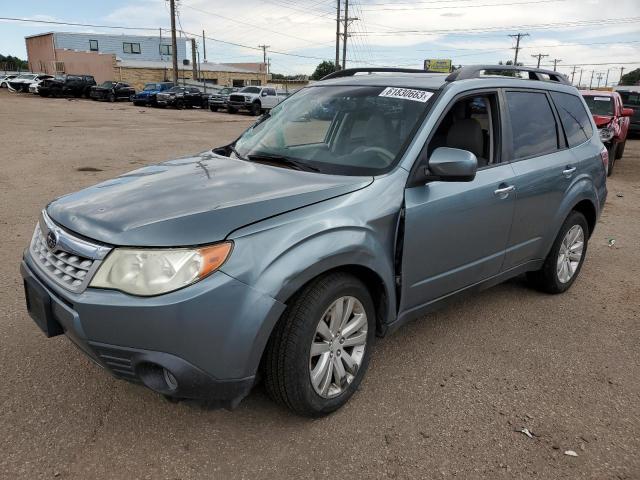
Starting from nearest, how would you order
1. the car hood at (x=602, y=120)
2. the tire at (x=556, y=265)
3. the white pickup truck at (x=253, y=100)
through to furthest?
the tire at (x=556, y=265)
the car hood at (x=602, y=120)
the white pickup truck at (x=253, y=100)

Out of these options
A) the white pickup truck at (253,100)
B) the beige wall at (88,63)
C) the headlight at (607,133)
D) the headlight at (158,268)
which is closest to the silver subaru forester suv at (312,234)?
the headlight at (158,268)

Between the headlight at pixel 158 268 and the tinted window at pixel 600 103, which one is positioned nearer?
the headlight at pixel 158 268

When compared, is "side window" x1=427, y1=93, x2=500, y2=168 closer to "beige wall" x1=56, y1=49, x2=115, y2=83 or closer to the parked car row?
the parked car row

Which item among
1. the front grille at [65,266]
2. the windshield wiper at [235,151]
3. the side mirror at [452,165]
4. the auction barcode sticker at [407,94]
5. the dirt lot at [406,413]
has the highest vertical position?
the auction barcode sticker at [407,94]

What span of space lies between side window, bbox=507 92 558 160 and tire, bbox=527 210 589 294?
2.29ft

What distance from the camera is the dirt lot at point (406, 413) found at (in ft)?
8.21

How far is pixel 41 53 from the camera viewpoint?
217ft

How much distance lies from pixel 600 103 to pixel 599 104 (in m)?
0.03

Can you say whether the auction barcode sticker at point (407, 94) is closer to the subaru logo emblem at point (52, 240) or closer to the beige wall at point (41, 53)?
the subaru logo emblem at point (52, 240)

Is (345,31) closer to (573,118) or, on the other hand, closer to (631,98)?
(631,98)

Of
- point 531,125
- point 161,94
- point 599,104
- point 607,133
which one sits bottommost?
point 161,94

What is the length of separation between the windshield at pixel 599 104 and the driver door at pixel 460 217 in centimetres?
1065

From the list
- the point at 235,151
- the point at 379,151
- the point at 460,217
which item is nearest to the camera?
the point at 379,151

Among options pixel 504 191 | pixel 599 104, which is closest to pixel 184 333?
pixel 504 191
